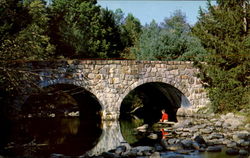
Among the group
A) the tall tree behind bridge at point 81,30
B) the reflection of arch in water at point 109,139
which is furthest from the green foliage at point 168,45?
the tall tree behind bridge at point 81,30

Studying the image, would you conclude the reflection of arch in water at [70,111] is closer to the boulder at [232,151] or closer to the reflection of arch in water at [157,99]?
the reflection of arch in water at [157,99]

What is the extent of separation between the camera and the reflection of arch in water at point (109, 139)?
8484 mm

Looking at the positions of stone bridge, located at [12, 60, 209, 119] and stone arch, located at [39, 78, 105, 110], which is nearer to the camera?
stone arch, located at [39, 78, 105, 110]

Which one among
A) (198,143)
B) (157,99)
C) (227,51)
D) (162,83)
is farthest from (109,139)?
(157,99)

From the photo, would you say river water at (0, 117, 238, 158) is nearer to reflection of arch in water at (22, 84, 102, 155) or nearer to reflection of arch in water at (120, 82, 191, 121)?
reflection of arch in water at (22, 84, 102, 155)

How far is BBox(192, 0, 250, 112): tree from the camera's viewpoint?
11.8 meters

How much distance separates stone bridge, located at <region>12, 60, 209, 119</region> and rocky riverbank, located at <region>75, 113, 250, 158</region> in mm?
2662

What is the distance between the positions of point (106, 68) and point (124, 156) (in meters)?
5.59

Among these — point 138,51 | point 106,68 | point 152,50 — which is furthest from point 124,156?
point 138,51

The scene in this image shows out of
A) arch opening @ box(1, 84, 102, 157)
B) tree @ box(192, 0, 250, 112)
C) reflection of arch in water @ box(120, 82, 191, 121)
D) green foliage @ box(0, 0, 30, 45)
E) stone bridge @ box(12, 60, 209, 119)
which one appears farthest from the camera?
reflection of arch in water @ box(120, 82, 191, 121)

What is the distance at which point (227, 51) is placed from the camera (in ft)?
39.2

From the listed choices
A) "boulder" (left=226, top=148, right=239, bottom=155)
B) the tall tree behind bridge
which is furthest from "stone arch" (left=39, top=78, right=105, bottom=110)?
the tall tree behind bridge

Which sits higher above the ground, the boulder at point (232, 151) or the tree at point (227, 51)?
the tree at point (227, 51)

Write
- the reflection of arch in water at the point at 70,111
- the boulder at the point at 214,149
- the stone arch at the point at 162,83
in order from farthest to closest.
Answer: the stone arch at the point at 162,83 → the reflection of arch in water at the point at 70,111 → the boulder at the point at 214,149
